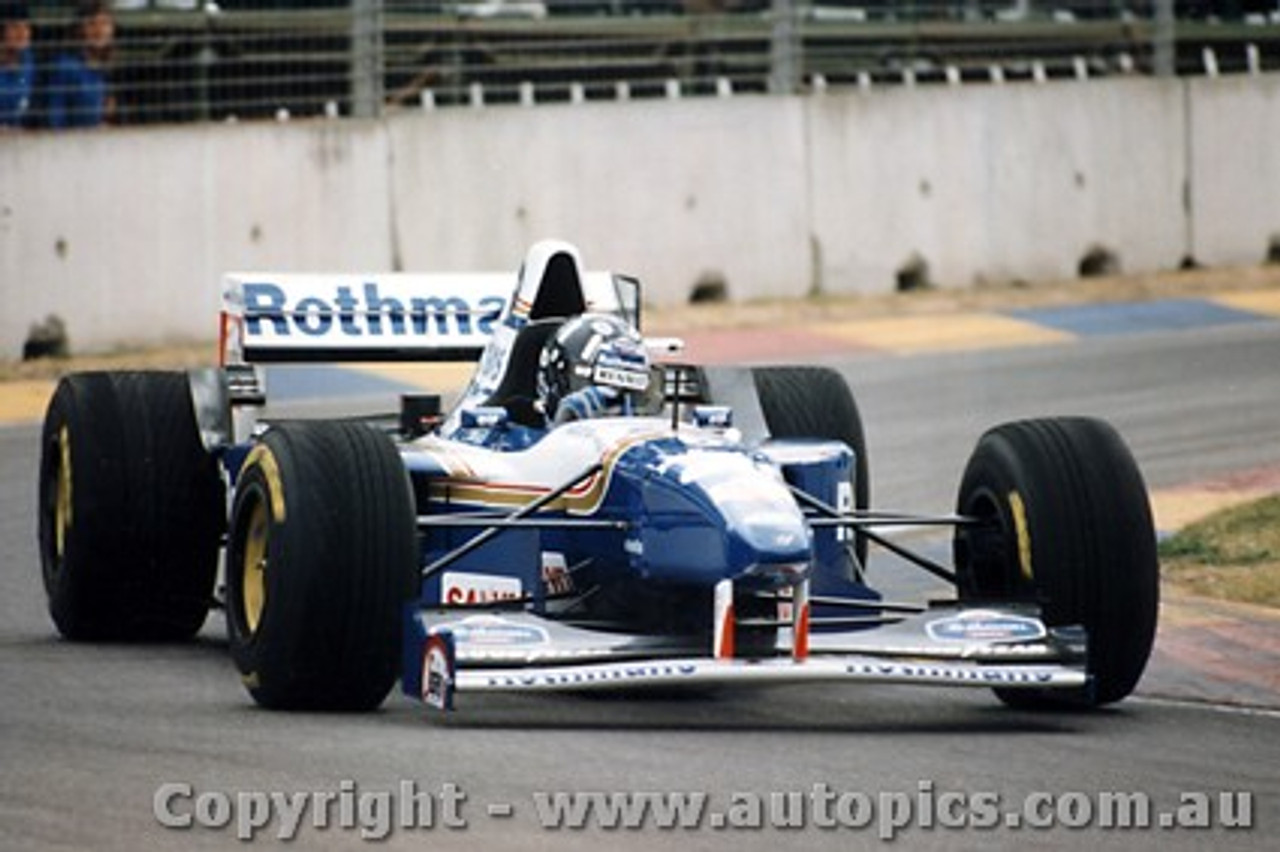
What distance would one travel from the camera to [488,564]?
464 inches

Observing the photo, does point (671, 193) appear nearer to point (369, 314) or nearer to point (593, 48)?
point (593, 48)

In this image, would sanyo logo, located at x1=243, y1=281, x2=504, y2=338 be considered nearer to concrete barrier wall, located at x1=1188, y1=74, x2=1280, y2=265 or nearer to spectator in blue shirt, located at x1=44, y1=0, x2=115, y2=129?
spectator in blue shirt, located at x1=44, y1=0, x2=115, y2=129

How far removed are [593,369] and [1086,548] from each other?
186cm

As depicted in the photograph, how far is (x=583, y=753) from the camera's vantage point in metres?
10.2

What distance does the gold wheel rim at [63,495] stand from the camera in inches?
507

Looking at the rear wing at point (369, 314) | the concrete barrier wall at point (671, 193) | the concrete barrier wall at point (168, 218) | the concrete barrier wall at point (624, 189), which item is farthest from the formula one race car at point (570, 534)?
the concrete barrier wall at point (624, 189)

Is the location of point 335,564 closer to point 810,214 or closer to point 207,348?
point 207,348

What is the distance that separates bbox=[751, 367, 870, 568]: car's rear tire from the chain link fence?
8.37m

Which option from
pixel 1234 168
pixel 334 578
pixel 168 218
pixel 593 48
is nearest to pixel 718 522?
pixel 334 578

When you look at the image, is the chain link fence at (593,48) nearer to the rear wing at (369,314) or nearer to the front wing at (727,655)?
the rear wing at (369,314)

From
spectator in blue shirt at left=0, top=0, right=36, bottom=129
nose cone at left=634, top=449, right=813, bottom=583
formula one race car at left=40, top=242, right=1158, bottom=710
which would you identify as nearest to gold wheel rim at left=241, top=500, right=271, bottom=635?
formula one race car at left=40, top=242, right=1158, bottom=710

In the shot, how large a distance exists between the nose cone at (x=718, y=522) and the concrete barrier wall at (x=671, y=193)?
31.8 feet

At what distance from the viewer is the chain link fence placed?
2105cm

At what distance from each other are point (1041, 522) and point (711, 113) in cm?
1217
